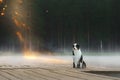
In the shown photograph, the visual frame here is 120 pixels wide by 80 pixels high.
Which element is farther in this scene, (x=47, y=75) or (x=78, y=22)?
(x=78, y=22)

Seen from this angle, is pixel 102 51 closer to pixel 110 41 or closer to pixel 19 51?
pixel 110 41

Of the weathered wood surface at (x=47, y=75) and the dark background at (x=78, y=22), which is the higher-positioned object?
the dark background at (x=78, y=22)

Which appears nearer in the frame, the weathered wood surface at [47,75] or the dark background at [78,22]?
the weathered wood surface at [47,75]

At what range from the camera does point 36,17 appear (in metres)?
48.1

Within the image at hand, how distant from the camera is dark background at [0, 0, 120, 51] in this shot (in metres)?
48.1

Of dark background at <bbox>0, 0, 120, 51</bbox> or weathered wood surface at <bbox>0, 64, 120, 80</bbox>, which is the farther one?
dark background at <bbox>0, 0, 120, 51</bbox>

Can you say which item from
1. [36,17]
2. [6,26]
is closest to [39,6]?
[36,17]

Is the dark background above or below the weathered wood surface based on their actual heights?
above

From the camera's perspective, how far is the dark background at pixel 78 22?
48062 millimetres

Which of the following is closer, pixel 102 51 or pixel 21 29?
pixel 21 29

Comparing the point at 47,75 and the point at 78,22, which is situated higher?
the point at 78,22

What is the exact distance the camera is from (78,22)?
48688 millimetres

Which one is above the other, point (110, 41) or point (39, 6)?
point (39, 6)

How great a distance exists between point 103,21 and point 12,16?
11252 mm
